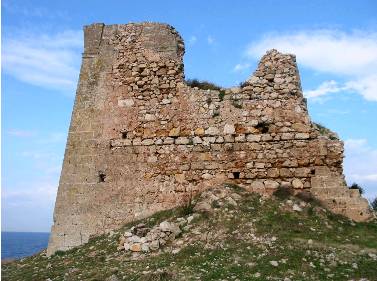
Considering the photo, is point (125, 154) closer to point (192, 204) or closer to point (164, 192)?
point (164, 192)

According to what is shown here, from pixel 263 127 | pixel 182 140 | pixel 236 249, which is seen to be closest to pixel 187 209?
pixel 182 140

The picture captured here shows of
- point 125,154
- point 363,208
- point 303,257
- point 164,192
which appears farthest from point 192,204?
point 363,208

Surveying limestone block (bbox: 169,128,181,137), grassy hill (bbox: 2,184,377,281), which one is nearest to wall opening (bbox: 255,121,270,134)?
grassy hill (bbox: 2,184,377,281)

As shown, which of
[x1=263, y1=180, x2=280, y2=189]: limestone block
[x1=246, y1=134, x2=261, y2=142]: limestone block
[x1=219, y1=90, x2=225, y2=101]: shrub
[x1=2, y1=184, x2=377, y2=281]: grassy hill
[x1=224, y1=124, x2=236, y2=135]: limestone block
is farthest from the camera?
[x1=219, y1=90, x2=225, y2=101]: shrub

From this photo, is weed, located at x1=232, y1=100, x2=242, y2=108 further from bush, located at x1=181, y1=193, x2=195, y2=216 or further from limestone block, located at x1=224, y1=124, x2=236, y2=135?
bush, located at x1=181, y1=193, x2=195, y2=216

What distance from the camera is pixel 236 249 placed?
8391 millimetres

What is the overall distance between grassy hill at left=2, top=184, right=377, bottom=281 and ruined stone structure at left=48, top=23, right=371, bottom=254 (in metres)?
0.44

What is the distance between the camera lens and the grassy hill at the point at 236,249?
759 cm

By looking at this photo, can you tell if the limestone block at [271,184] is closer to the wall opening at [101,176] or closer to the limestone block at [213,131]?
the limestone block at [213,131]

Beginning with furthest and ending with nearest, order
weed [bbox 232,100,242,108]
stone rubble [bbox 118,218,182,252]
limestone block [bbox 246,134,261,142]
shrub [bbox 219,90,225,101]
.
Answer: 1. shrub [bbox 219,90,225,101]
2. weed [bbox 232,100,242,108]
3. limestone block [bbox 246,134,261,142]
4. stone rubble [bbox 118,218,182,252]

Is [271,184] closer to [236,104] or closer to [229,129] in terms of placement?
[229,129]

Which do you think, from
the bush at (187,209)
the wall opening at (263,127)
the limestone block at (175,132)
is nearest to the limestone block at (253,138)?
the wall opening at (263,127)

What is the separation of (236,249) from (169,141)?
3.62m

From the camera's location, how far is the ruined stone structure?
34.6 ft
